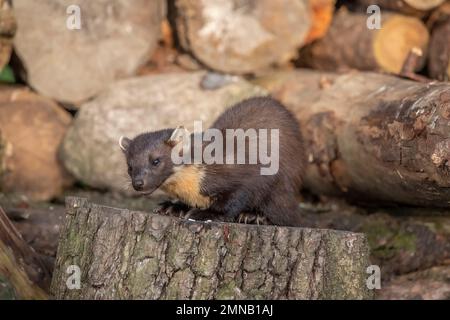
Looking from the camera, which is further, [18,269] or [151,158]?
[151,158]

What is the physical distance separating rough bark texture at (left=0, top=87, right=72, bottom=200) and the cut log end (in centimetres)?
291

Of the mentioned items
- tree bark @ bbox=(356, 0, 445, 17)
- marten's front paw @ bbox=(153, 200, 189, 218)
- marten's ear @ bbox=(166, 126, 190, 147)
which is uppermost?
tree bark @ bbox=(356, 0, 445, 17)

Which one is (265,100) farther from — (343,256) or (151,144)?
(343,256)

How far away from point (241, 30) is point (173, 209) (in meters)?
2.52

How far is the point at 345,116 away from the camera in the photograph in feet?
20.6

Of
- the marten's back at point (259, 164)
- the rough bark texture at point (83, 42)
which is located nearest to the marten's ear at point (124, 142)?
the marten's back at point (259, 164)

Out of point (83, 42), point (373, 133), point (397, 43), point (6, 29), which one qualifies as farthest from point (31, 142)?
point (397, 43)

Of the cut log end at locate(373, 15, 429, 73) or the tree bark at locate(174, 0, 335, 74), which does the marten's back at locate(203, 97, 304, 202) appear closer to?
the tree bark at locate(174, 0, 335, 74)

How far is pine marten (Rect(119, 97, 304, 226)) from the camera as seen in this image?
4.99 m

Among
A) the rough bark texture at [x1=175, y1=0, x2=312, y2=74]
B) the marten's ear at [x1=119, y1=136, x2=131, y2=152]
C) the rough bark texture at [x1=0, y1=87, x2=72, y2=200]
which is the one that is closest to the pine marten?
the marten's ear at [x1=119, y1=136, x2=131, y2=152]

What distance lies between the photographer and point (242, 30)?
7.14 metres

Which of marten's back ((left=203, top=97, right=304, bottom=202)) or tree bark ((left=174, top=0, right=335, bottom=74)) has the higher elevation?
tree bark ((left=174, top=0, right=335, bottom=74))

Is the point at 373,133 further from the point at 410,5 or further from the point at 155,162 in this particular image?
the point at 410,5

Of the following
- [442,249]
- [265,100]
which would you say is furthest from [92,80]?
[442,249]
